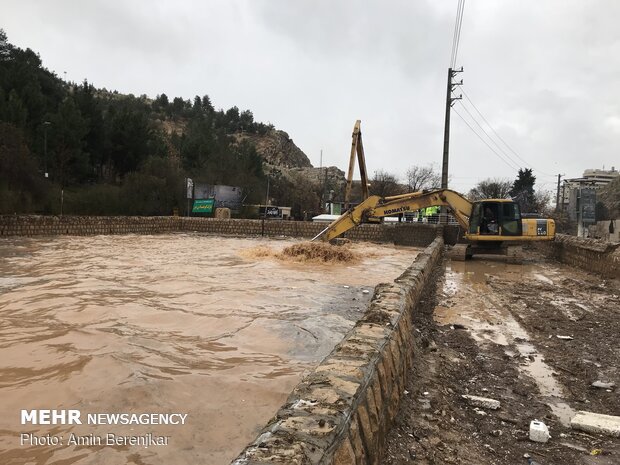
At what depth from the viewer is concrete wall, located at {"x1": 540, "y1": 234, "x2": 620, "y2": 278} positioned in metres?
13.7

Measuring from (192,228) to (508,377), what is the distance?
Answer: 28520 mm

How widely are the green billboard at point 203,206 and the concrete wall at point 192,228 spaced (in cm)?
430

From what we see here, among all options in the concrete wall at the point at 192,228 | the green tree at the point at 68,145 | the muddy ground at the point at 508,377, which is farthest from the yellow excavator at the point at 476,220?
the green tree at the point at 68,145

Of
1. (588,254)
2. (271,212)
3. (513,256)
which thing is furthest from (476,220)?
(271,212)

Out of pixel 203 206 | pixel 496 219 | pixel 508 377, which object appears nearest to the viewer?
pixel 508 377

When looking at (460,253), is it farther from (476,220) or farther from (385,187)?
(385,187)

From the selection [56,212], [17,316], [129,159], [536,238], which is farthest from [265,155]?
[17,316]

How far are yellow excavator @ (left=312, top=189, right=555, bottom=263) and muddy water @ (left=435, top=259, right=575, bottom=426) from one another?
5.62 ft

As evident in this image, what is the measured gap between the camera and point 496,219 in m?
17.7

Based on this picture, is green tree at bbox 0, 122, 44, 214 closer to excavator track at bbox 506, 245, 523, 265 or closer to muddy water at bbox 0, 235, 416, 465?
muddy water at bbox 0, 235, 416, 465

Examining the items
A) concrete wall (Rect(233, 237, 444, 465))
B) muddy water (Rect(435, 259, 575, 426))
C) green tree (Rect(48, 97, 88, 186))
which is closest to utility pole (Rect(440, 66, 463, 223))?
muddy water (Rect(435, 259, 575, 426))

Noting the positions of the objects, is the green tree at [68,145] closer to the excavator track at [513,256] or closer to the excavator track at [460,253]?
the excavator track at [460,253]

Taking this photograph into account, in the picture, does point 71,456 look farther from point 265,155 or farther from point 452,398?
point 265,155

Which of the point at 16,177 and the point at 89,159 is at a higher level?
the point at 89,159
